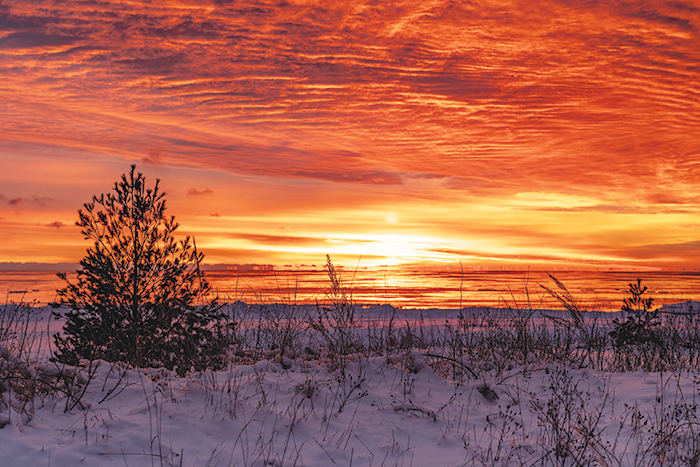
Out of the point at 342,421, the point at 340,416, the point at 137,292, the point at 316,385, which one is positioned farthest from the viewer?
the point at 137,292

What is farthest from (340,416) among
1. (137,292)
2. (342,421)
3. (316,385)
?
(137,292)

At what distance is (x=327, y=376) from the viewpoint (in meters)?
6.82

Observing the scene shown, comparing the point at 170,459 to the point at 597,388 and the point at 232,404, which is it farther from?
the point at 597,388

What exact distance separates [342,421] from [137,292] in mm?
5228

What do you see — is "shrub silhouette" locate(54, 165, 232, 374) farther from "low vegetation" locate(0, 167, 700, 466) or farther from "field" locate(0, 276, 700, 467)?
"field" locate(0, 276, 700, 467)

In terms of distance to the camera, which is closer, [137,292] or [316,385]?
[316,385]

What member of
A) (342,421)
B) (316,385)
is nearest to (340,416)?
(342,421)

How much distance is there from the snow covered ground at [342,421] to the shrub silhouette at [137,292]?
6.48ft

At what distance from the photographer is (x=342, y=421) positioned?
5.21m

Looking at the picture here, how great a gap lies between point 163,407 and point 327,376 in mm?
2550

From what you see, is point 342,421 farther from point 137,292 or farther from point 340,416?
point 137,292

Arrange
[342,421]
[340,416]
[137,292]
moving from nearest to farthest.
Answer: [342,421]
[340,416]
[137,292]

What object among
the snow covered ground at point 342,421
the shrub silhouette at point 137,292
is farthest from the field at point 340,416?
the shrub silhouette at point 137,292

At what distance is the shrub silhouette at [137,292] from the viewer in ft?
26.9
